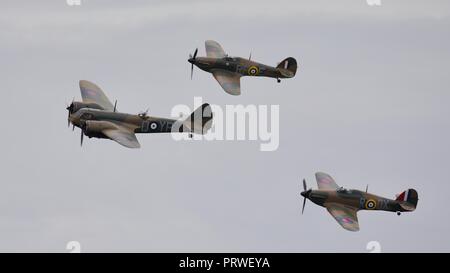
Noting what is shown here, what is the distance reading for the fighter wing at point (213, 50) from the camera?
130 metres

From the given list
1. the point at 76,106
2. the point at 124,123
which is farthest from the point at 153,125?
the point at 76,106

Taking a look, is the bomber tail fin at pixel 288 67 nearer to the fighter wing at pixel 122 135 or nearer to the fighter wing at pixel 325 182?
the fighter wing at pixel 325 182

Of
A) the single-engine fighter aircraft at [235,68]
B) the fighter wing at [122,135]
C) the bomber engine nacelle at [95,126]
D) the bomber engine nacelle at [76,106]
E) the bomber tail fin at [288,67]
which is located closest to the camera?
the fighter wing at [122,135]

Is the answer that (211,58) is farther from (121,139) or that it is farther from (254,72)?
(121,139)

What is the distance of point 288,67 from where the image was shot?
128375mm

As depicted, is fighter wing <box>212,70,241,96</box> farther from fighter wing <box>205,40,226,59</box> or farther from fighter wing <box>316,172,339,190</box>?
fighter wing <box>316,172,339,190</box>

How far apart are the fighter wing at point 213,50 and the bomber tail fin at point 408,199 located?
23.3 metres

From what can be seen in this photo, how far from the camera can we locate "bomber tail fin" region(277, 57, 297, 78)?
128 metres

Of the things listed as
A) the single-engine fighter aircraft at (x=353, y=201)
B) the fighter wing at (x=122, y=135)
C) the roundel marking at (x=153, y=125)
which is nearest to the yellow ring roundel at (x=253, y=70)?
the roundel marking at (x=153, y=125)

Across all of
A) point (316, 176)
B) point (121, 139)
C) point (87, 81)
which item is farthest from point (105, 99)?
point (316, 176)

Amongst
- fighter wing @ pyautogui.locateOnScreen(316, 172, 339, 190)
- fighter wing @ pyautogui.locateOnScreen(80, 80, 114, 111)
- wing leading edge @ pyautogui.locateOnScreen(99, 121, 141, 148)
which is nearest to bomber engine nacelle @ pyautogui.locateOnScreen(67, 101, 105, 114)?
fighter wing @ pyautogui.locateOnScreen(80, 80, 114, 111)

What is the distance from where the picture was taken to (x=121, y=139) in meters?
112

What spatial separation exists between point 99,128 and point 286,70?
21.8 meters

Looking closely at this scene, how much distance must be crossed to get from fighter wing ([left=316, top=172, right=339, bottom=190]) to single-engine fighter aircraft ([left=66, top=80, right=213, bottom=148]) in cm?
971
